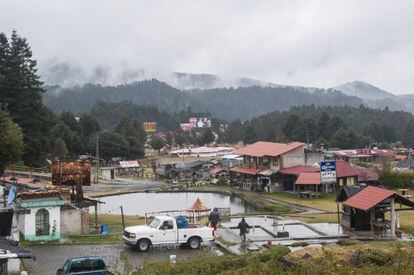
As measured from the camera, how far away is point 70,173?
2998cm

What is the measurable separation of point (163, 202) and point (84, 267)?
32.9 meters

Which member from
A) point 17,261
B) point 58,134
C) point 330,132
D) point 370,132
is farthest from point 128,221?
point 370,132

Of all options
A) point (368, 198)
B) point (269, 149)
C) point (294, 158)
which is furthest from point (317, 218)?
point (269, 149)

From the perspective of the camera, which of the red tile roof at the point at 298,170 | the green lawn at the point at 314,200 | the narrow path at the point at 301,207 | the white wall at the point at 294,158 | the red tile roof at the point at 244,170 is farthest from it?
the red tile roof at the point at 244,170

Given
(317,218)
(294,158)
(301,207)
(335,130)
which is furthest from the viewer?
(335,130)

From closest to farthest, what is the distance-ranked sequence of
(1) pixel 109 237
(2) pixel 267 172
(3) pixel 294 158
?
(1) pixel 109 237
(2) pixel 267 172
(3) pixel 294 158

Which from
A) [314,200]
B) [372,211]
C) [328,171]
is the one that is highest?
[328,171]

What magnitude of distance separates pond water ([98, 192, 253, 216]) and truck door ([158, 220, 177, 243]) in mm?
19670

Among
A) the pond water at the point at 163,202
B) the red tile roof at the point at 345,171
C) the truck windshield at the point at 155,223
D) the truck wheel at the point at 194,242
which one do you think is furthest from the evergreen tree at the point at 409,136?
the truck windshield at the point at 155,223

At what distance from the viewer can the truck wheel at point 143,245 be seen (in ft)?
73.2

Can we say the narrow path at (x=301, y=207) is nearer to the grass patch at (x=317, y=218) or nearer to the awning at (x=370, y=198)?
the grass patch at (x=317, y=218)

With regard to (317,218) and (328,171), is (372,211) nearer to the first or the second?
(328,171)

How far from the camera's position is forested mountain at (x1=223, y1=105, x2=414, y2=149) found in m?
114

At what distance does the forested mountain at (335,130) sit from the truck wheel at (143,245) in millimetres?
91402
